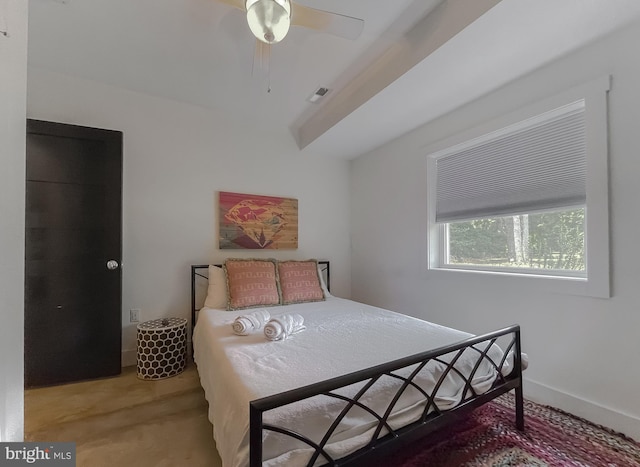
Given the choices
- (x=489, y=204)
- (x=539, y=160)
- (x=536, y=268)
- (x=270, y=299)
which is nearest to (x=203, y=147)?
(x=270, y=299)

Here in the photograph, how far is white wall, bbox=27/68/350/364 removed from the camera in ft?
8.05

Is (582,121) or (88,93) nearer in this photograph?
(582,121)

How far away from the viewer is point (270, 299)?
2559mm

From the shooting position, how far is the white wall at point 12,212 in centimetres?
53

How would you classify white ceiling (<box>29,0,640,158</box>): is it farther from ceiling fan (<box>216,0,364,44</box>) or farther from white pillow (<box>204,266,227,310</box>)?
white pillow (<box>204,266,227,310</box>)

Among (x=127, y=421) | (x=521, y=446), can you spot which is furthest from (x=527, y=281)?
(x=127, y=421)

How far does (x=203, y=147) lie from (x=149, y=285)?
4.86 ft

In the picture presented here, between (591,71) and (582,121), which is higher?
(591,71)

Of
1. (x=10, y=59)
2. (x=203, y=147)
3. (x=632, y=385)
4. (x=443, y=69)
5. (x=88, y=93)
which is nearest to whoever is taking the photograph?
(x=10, y=59)

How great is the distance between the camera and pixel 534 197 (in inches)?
78.9

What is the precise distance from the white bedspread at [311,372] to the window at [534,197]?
0.91m

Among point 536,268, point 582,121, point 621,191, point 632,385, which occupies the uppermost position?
point 582,121

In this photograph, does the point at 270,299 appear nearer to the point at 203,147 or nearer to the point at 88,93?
the point at 203,147

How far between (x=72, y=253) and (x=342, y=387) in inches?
95.4
